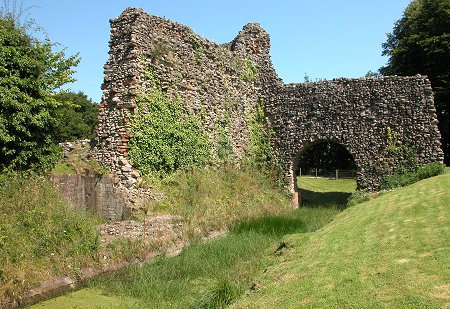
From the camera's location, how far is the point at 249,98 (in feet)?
63.5

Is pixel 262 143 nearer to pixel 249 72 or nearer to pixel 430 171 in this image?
pixel 249 72

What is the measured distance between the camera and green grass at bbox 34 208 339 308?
21.6 ft

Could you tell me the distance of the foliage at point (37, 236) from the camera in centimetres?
715

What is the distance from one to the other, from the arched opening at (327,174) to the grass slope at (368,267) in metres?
12.4

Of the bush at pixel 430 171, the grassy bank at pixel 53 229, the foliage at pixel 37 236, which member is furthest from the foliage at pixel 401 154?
the foliage at pixel 37 236

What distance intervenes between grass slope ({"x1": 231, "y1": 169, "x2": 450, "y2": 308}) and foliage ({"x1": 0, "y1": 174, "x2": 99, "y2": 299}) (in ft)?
12.0

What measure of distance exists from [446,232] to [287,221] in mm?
5807

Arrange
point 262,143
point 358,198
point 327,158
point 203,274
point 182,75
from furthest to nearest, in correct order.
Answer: point 327,158
point 262,143
point 358,198
point 182,75
point 203,274

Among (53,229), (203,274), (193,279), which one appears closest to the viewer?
(193,279)

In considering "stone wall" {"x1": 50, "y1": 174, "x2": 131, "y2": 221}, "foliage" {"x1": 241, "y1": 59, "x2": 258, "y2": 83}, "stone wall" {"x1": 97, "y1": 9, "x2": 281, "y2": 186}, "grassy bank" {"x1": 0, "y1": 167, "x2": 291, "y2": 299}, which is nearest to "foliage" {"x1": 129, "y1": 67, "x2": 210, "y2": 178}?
"stone wall" {"x1": 97, "y1": 9, "x2": 281, "y2": 186}

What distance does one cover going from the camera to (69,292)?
758cm

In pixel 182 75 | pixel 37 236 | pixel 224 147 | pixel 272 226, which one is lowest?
pixel 272 226

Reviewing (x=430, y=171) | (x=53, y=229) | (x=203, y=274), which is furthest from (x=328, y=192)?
(x=53, y=229)

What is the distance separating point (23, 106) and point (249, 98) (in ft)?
38.0
